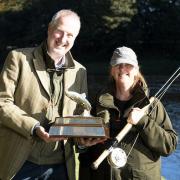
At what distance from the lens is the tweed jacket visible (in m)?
3.51

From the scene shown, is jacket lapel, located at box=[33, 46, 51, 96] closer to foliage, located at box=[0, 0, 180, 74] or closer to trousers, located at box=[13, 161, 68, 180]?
trousers, located at box=[13, 161, 68, 180]

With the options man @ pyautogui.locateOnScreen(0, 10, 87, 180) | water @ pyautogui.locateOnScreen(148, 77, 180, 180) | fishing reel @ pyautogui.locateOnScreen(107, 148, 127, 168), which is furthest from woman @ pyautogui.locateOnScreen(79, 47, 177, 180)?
water @ pyautogui.locateOnScreen(148, 77, 180, 180)

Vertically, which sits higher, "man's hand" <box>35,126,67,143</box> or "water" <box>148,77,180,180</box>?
"man's hand" <box>35,126,67,143</box>

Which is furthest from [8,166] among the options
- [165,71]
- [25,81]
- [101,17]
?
[101,17]

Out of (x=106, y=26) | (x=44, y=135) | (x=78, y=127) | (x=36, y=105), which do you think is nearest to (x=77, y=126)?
(x=78, y=127)

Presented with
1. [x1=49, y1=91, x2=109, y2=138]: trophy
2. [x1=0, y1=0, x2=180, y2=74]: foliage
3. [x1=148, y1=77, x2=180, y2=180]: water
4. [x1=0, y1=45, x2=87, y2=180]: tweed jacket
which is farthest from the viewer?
[x1=0, y1=0, x2=180, y2=74]: foliage

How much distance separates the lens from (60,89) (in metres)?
3.67

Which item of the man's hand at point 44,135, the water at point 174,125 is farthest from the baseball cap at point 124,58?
the water at point 174,125

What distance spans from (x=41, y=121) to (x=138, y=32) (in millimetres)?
43374

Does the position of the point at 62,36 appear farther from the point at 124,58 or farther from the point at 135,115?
the point at 135,115

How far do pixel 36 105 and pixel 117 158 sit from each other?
0.64 m

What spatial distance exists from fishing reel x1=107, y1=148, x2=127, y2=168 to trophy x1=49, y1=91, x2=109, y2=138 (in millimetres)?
215

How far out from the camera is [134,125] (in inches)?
148

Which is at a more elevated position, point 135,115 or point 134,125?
point 135,115
